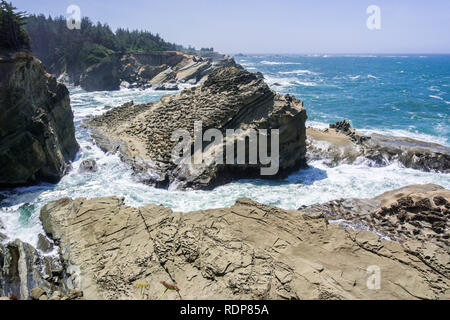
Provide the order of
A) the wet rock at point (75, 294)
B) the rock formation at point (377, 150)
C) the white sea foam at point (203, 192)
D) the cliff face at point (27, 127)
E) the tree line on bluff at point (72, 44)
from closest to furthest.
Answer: the wet rock at point (75, 294) < the white sea foam at point (203, 192) < the cliff face at point (27, 127) < the rock formation at point (377, 150) < the tree line on bluff at point (72, 44)

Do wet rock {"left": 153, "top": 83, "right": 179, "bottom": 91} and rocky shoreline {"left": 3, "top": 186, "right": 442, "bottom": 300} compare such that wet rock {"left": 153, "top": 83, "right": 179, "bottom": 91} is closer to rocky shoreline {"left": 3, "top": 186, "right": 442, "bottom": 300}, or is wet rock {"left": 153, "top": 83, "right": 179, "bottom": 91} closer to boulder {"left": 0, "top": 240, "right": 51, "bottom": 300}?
rocky shoreline {"left": 3, "top": 186, "right": 442, "bottom": 300}

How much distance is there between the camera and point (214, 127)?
17.2m

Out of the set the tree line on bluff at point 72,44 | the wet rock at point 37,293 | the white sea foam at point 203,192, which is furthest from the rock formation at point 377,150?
the tree line on bluff at point 72,44

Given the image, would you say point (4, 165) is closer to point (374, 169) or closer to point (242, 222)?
point (242, 222)

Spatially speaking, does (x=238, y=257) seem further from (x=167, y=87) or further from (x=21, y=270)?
(x=167, y=87)

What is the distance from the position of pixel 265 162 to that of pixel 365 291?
32.1 feet

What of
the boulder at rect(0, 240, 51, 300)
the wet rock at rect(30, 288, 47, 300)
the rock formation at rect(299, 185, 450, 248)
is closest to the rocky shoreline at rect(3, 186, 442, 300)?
the rock formation at rect(299, 185, 450, 248)

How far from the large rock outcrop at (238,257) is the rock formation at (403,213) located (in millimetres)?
1762

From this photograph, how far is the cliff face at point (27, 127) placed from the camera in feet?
43.0

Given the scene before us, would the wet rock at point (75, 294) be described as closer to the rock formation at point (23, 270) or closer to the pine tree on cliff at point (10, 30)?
the rock formation at point (23, 270)

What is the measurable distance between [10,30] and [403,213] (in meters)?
18.8

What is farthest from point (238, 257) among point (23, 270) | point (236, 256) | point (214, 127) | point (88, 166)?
point (88, 166)

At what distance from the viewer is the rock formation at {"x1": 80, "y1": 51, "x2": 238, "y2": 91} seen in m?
53.9

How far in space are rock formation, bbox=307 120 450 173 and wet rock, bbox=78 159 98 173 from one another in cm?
1347
